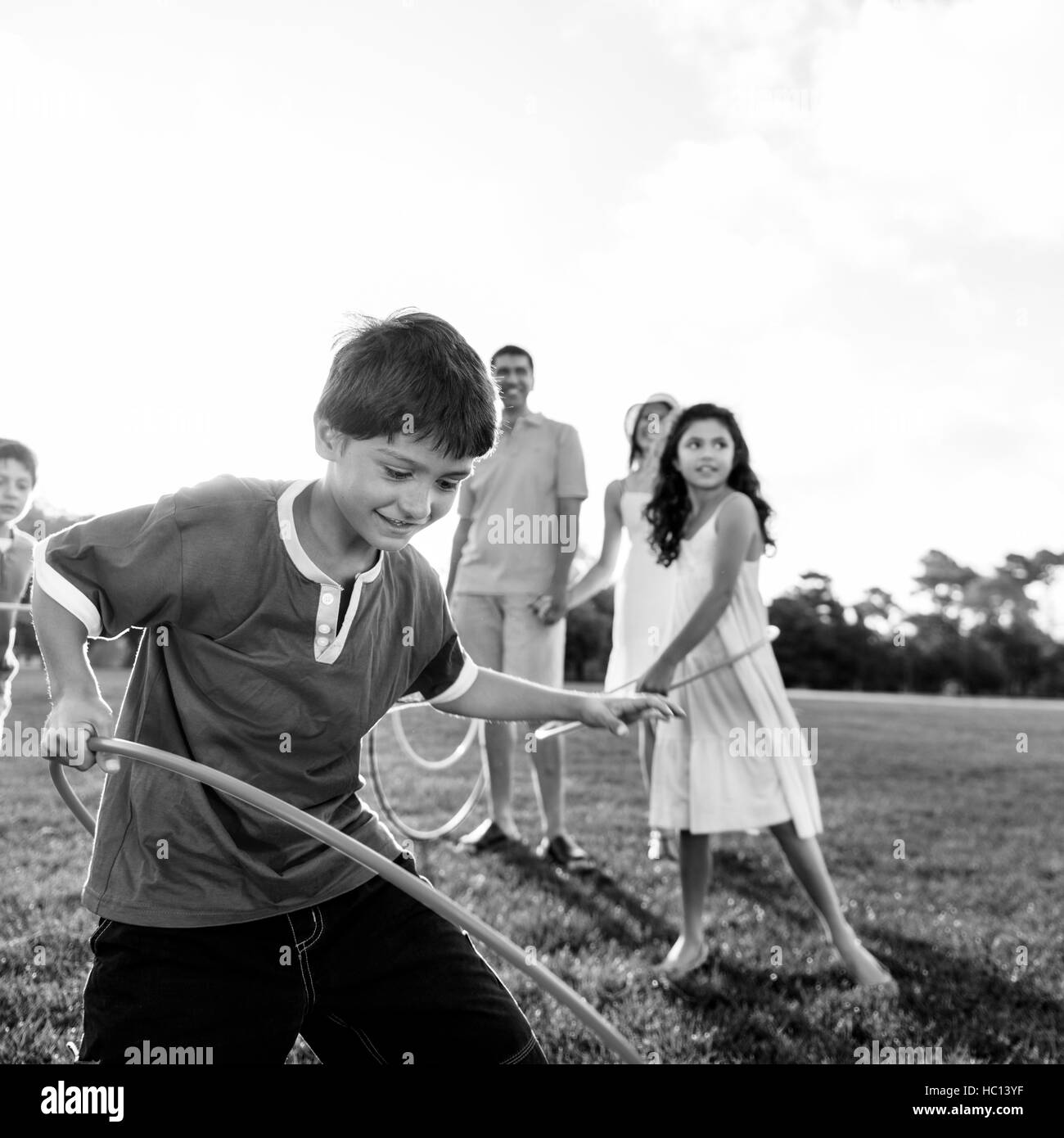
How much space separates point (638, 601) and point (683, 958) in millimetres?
2150

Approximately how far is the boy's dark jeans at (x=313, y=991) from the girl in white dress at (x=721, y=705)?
2026 millimetres

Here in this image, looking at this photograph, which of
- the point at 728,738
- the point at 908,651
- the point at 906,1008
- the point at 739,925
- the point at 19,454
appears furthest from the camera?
the point at 908,651

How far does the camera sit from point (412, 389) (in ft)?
7.87

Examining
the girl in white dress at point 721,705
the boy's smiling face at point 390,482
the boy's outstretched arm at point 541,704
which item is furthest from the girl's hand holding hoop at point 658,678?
the boy's smiling face at point 390,482

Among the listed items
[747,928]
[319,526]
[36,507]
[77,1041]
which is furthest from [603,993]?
[36,507]

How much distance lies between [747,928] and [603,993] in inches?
48.0

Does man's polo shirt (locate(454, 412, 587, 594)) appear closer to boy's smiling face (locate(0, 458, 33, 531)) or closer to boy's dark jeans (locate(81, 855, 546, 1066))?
boy's smiling face (locate(0, 458, 33, 531))

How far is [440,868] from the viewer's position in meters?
5.85

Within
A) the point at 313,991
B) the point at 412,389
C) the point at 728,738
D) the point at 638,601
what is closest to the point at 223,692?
the point at 313,991

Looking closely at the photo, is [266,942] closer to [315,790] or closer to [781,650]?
[315,790]

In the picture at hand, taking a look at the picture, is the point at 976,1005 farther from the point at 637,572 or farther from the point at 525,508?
the point at 525,508

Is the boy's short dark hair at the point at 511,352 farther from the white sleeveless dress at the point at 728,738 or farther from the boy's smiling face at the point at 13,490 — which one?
the boy's smiling face at the point at 13,490

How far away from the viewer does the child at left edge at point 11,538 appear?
5262mm

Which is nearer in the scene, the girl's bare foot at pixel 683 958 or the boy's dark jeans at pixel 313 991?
the boy's dark jeans at pixel 313 991
